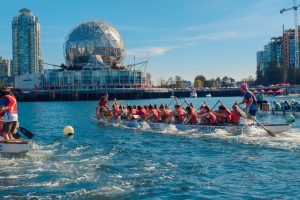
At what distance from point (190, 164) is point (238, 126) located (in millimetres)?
8960

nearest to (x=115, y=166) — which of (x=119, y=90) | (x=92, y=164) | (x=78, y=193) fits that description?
(x=92, y=164)

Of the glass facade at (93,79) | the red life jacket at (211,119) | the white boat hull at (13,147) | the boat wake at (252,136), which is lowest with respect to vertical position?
the boat wake at (252,136)

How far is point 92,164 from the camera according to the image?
55.9ft

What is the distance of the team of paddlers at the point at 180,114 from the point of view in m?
26.5

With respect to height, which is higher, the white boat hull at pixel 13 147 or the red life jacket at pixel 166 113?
the red life jacket at pixel 166 113

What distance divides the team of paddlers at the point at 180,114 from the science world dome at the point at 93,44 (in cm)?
12038

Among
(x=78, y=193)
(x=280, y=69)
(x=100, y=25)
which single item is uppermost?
(x=100, y=25)

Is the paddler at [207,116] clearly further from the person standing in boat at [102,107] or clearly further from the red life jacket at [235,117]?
the person standing in boat at [102,107]

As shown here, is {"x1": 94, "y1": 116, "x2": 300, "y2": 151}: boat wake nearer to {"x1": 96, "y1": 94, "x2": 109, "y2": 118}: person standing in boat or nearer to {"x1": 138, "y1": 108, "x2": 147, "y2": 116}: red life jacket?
{"x1": 138, "y1": 108, "x2": 147, "y2": 116}: red life jacket

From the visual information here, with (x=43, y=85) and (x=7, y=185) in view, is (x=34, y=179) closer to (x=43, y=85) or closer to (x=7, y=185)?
(x=7, y=185)

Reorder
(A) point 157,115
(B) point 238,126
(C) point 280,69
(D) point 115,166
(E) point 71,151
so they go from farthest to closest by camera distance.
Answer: (C) point 280,69 → (A) point 157,115 → (B) point 238,126 → (E) point 71,151 → (D) point 115,166

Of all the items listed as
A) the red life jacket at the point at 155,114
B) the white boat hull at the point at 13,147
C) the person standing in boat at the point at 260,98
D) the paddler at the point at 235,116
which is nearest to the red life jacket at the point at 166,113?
the red life jacket at the point at 155,114

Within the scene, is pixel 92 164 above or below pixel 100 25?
below

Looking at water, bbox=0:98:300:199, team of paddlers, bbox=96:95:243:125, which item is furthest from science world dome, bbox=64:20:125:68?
water, bbox=0:98:300:199
